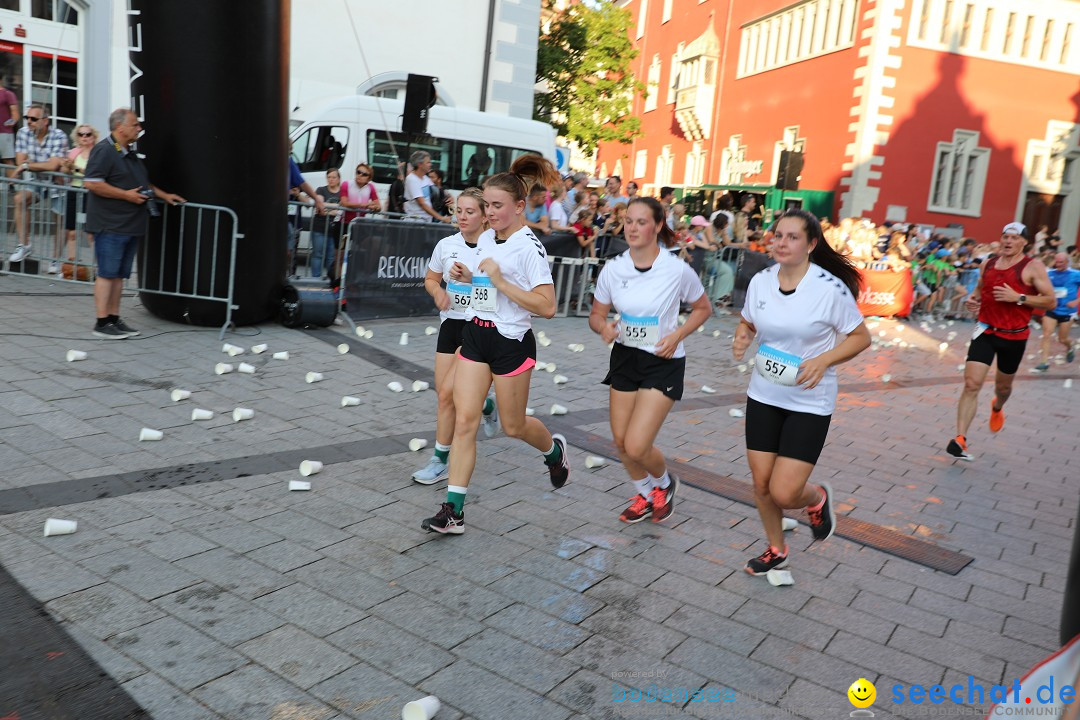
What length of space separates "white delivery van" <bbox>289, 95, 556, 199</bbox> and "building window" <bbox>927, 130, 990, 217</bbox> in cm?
1534

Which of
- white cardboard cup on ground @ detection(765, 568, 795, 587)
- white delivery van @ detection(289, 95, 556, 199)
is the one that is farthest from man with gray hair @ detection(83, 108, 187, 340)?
white delivery van @ detection(289, 95, 556, 199)

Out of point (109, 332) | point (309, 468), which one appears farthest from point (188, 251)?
point (309, 468)

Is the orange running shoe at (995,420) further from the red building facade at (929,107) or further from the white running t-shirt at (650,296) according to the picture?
the red building facade at (929,107)

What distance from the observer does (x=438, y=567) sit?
409cm

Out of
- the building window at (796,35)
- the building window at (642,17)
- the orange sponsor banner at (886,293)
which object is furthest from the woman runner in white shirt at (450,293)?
the building window at (642,17)

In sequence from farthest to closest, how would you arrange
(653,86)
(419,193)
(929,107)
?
(653,86)
(929,107)
(419,193)

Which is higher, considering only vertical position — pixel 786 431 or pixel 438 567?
pixel 786 431

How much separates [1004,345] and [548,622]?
5.40 m

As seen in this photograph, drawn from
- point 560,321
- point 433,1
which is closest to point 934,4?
point 433,1

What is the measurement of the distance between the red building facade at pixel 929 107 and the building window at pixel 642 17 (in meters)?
15.5

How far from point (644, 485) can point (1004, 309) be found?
4.11 metres

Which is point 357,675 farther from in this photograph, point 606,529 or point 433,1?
point 433,1

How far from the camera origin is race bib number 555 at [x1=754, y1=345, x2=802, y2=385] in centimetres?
408

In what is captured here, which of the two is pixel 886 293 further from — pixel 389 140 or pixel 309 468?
pixel 309 468
